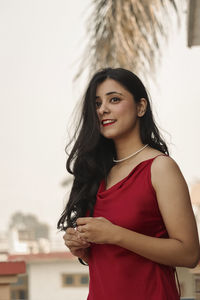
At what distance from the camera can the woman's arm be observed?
1729mm

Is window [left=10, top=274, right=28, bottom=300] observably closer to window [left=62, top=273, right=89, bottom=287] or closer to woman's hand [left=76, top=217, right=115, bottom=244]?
window [left=62, top=273, right=89, bottom=287]

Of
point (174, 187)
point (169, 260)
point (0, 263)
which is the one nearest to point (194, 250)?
point (169, 260)

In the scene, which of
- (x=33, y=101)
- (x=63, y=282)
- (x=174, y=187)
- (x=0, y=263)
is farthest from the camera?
(x=33, y=101)

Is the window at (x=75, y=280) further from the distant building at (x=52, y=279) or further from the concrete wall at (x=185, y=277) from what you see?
the concrete wall at (x=185, y=277)

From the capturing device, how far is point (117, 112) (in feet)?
6.32

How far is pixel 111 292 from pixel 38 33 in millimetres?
74557

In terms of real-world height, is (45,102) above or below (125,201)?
below

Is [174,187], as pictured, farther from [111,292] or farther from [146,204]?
[111,292]

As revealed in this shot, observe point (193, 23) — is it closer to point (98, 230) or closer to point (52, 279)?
point (98, 230)

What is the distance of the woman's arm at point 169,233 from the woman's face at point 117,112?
0.84 ft

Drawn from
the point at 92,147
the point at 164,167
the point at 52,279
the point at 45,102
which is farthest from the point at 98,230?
the point at 45,102

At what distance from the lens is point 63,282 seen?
22.6 meters

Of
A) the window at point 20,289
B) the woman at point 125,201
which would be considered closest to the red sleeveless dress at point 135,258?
the woman at point 125,201

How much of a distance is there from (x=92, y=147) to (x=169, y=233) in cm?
42
